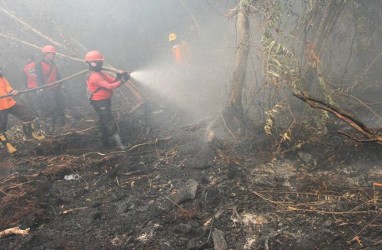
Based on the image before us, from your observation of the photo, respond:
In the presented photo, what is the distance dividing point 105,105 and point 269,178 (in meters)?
3.74

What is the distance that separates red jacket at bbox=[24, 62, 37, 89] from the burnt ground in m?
2.98

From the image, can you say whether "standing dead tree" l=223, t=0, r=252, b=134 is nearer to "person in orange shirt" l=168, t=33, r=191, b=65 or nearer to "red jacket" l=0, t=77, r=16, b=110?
"person in orange shirt" l=168, t=33, r=191, b=65

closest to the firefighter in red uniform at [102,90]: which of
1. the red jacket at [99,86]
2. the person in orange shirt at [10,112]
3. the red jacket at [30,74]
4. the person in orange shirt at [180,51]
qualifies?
the red jacket at [99,86]

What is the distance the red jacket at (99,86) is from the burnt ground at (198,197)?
1.15 metres

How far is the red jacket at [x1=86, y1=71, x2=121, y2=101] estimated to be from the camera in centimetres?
644

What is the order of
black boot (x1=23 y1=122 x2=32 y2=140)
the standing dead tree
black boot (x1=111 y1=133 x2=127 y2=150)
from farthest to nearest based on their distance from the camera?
black boot (x1=23 y1=122 x2=32 y2=140), black boot (x1=111 y1=133 x2=127 y2=150), the standing dead tree

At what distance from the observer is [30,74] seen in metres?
8.73

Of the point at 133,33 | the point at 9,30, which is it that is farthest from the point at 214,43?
the point at 9,30

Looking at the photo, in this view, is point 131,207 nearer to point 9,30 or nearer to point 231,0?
point 231,0

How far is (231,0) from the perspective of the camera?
1117 centimetres

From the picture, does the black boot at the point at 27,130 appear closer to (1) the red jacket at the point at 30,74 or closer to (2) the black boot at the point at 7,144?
(2) the black boot at the point at 7,144

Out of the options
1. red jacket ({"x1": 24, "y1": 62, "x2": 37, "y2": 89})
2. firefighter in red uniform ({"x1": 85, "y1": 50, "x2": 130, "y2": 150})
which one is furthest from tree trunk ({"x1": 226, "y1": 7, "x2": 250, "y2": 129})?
red jacket ({"x1": 24, "y1": 62, "x2": 37, "y2": 89})

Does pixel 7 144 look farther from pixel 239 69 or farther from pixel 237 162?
pixel 239 69

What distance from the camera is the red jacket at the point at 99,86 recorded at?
6438mm
